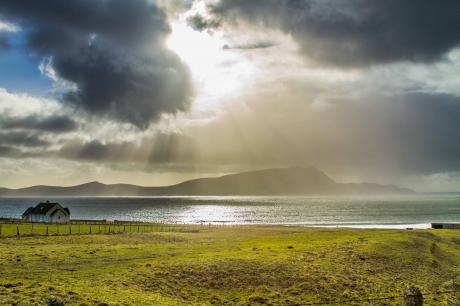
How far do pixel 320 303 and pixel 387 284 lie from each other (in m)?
10.2

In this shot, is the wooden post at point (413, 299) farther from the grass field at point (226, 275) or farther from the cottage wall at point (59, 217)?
the cottage wall at point (59, 217)

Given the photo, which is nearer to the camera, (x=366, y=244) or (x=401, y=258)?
(x=401, y=258)

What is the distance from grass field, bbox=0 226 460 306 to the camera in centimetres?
3003

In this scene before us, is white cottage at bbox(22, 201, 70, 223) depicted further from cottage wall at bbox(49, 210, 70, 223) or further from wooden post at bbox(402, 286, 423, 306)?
wooden post at bbox(402, 286, 423, 306)

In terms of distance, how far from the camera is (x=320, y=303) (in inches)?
1283

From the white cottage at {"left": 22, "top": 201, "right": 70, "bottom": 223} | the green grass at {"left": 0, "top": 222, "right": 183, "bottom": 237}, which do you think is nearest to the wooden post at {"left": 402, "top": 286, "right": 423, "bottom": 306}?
the green grass at {"left": 0, "top": 222, "right": 183, "bottom": 237}

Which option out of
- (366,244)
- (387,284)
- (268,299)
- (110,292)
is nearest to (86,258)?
(110,292)

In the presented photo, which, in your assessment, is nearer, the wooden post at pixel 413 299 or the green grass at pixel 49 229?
the wooden post at pixel 413 299

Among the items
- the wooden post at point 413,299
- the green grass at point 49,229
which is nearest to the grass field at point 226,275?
the wooden post at point 413,299

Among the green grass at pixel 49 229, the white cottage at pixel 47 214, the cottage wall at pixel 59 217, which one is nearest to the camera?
the green grass at pixel 49 229

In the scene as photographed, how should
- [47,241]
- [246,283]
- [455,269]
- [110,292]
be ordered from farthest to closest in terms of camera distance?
[47,241] → [455,269] → [246,283] → [110,292]

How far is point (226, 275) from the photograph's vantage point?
126 ft

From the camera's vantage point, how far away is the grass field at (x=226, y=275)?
3003 cm

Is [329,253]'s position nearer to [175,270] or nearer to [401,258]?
[401,258]
